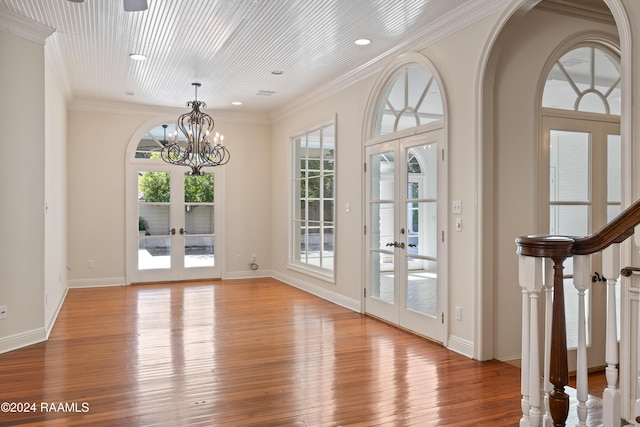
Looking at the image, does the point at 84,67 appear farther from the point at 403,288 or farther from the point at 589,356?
the point at 589,356

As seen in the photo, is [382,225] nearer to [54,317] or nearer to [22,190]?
[22,190]

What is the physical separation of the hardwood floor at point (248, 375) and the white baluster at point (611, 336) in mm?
924

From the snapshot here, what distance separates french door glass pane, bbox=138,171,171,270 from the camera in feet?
25.9

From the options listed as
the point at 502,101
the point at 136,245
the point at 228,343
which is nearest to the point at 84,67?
the point at 136,245

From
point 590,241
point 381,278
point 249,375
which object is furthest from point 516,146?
point 249,375

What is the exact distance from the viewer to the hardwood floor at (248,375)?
286 centimetres

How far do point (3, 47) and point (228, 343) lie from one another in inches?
126

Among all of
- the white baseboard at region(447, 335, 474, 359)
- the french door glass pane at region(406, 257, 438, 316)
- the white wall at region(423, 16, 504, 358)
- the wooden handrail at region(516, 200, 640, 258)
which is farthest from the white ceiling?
the white baseboard at region(447, 335, 474, 359)

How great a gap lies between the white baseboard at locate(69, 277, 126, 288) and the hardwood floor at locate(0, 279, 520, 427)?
1951mm

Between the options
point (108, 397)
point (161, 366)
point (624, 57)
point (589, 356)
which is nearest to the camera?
point (624, 57)

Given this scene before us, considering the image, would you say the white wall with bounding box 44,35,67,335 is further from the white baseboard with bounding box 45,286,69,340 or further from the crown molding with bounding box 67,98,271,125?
the crown molding with bounding box 67,98,271,125

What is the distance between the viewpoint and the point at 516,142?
12.9 ft

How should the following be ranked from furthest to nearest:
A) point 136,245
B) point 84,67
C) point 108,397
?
point 136,245 → point 84,67 → point 108,397

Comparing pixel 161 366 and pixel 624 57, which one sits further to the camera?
pixel 161 366
